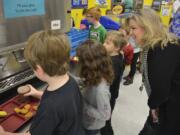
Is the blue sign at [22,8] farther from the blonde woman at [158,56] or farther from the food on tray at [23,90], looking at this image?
the blonde woman at [158,56]

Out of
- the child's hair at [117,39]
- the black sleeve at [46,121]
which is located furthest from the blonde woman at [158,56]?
the black sleeve at [46,121]

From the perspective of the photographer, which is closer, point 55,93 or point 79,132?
point 55,93

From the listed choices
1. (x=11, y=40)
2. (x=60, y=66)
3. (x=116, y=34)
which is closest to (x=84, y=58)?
(x=60, y=66)

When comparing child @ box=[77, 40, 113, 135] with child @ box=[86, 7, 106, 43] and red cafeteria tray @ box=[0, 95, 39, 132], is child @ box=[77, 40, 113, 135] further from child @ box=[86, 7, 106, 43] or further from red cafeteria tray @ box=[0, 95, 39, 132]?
child @ box=[86, 7, 106, 43]

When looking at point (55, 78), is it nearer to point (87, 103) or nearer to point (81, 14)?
point (87, 103)

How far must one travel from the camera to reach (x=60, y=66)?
2.48 feet

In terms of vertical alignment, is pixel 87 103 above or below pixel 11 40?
below

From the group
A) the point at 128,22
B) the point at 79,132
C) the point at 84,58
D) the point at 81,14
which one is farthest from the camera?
the point at 81,14

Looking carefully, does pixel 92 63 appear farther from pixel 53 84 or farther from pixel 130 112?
pixel 130 112

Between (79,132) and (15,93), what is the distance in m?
0.48

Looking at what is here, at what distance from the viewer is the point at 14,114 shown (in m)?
0.99

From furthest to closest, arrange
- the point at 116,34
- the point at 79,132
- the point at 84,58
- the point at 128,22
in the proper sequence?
the point at 116,34
the point at 128,22
the point at 84,58
the point at 79,132

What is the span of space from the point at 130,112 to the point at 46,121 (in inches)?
61.6

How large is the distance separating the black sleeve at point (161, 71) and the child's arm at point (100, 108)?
0.90 ft
